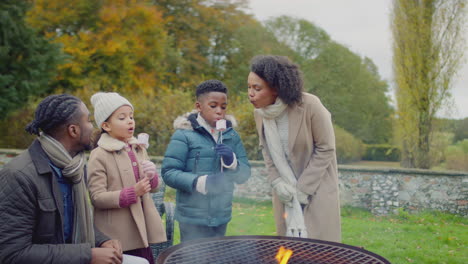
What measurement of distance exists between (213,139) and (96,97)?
32.3 inches

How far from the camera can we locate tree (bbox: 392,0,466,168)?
30.0 ft

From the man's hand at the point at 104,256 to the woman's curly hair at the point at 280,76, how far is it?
4.55ft

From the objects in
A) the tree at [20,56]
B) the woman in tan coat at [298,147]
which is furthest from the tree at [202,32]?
the woman in tan coat at [298,147]

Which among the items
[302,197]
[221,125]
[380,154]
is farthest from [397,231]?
[380,154]

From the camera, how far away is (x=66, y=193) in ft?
6.84

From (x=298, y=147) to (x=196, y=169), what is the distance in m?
0.71

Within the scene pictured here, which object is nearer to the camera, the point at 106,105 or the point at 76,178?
the point at 76,178

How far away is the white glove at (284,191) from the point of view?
8.99 ft

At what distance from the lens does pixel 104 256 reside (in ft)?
6.41

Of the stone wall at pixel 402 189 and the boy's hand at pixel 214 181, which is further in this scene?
the stone wall at pixel 402 189

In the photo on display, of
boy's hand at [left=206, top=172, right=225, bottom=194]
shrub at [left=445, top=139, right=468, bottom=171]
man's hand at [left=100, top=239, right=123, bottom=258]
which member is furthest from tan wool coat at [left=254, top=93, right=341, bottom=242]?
shrub at [left=445, top=139, right=468, bottom=171]

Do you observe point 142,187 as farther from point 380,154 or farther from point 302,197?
point 380,154

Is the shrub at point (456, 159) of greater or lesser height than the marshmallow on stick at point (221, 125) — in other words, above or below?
below

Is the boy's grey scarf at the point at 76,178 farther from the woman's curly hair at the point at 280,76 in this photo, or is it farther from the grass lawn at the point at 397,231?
the grass lawn at the point at 397,231
